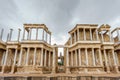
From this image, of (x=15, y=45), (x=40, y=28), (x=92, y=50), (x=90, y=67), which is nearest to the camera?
(x=90, y=67)

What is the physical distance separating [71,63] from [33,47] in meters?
13.5

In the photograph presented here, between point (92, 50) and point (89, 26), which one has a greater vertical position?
point (89, 26)

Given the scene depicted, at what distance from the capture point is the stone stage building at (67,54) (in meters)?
29.4

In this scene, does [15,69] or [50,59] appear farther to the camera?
[50,59]

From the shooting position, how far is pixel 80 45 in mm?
31188

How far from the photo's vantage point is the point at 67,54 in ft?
110

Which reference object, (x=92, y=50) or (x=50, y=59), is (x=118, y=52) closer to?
(x=92, y=50)

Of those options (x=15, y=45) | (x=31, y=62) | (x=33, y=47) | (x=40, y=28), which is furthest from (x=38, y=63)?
(x=40, y=28)

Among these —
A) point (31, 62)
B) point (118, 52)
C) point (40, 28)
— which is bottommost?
point (31, 62)

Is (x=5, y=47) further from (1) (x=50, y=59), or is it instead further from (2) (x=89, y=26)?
(2) (x=89, y=26)

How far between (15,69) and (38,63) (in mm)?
6857

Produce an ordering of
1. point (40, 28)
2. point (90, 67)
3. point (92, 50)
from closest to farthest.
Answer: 1. point (90, 67)
2. point (92, 50)
3. point (40, 28)

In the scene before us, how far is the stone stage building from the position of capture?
96.3 feet

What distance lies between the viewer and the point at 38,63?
103 ft
